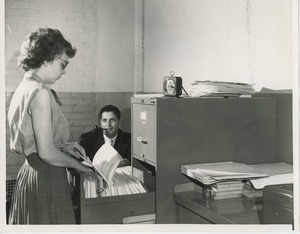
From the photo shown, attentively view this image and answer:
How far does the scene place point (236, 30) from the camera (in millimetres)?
1975

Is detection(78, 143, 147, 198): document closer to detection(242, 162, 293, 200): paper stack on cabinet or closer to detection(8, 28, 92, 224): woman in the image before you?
detection(8, 28, 92, 224): woman

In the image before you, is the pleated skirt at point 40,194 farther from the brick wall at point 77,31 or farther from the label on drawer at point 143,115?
the brick wall at point 77,31

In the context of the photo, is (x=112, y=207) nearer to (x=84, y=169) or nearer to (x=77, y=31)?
(x=84, y=169)

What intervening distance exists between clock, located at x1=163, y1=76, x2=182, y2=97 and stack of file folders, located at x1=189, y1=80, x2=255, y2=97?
0.11m

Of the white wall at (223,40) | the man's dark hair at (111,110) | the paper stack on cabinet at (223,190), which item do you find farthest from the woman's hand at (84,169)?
the man's dark hair at (111,110)

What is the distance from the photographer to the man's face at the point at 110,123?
3.21 m

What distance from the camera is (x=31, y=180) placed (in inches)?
64.4

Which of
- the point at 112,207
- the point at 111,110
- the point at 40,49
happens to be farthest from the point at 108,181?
the point at 111,110

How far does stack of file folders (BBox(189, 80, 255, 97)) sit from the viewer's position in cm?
162

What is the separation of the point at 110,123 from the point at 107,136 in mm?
132

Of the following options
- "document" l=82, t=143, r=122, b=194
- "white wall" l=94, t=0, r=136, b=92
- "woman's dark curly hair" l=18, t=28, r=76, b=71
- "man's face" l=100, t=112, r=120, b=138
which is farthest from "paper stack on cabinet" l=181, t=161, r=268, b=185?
"white wall" l=94, t=0, r=136, b=92
